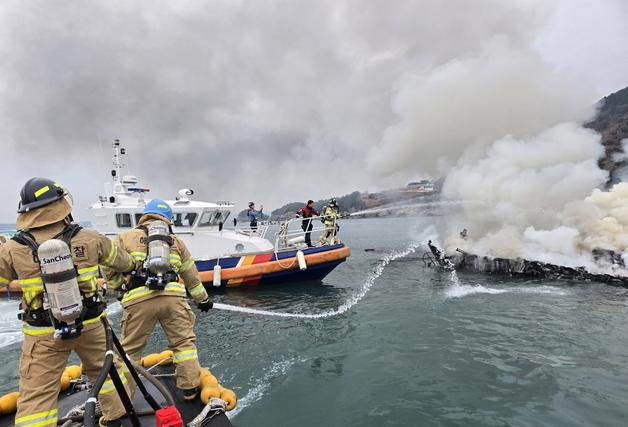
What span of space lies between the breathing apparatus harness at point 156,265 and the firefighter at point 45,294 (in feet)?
1.78

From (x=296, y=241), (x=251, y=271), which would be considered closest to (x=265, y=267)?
(x=251, y=271)

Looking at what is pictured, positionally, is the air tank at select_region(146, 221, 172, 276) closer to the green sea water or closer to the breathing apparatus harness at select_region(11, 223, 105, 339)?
the breathing apparatus harness at select_region(11, 223, 105, 339)

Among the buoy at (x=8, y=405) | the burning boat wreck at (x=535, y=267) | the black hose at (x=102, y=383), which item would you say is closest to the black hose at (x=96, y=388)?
the black hose at (x=102, y=383)

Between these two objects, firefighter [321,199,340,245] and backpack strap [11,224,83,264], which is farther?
firefighter [321,199,340,245]

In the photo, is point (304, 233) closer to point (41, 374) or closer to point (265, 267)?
point (265, 267)

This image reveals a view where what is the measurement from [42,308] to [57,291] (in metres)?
0.30

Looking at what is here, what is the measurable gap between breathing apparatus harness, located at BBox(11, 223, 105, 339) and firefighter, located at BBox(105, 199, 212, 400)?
778mm

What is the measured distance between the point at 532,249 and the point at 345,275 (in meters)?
7.54

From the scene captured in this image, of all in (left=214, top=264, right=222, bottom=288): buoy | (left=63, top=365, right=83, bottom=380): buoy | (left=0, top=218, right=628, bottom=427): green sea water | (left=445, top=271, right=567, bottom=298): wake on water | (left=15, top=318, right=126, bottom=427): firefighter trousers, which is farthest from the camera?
(left=214, top=264, right=222, bottom=288): buoy

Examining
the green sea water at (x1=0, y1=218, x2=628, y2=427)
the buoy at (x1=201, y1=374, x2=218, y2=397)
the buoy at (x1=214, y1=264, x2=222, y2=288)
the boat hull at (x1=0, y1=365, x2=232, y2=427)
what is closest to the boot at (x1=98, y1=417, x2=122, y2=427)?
the boat hull at (x1=0, y1=365, x2=232, y2=427)

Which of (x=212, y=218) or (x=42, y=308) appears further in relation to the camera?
(x=212, y=218)

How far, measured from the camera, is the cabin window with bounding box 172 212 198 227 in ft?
39.8

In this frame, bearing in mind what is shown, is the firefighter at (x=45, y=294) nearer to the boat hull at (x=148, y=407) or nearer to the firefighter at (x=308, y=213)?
the boat hull at (x=148, y=407)

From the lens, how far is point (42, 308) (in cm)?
237
